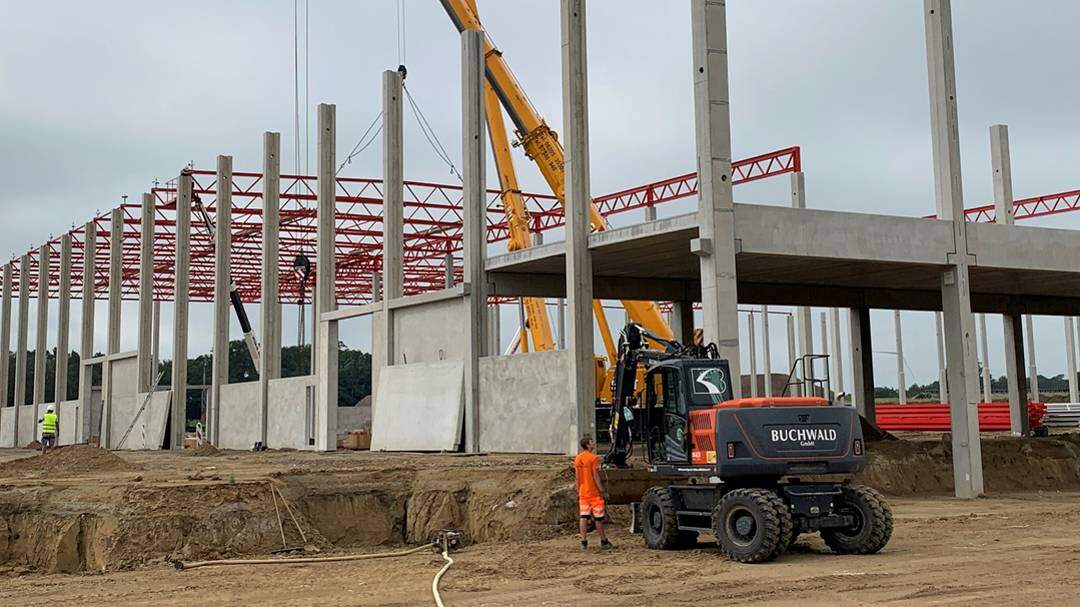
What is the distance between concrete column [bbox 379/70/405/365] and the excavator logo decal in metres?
17.3

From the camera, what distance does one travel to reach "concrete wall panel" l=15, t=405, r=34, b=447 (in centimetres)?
6175

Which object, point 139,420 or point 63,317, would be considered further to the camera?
point 63,317

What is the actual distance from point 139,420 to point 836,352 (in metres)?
38.1

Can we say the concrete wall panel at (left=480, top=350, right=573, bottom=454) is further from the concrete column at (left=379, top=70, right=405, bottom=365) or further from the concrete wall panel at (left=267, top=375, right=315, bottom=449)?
the concrete wall panel at (left=267, top=375, right=315, bottom=449)

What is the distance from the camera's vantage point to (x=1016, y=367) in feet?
125

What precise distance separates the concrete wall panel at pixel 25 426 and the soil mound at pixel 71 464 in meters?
35.9

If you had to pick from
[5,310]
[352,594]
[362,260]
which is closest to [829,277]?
[352,594]

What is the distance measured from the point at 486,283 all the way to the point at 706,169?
8735 mm

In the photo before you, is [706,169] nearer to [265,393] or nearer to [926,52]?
[926,52]

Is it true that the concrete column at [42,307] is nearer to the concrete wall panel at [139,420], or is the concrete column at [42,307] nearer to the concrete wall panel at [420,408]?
the concrete wall panel at [139,420]

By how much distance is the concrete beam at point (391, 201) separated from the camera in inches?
1220

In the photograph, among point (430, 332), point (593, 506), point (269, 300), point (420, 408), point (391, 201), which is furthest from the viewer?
point (269, 300)

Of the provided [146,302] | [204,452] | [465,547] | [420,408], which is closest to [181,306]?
[146,302]

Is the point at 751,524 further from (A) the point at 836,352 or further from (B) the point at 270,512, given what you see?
(A) the point at 836,352
